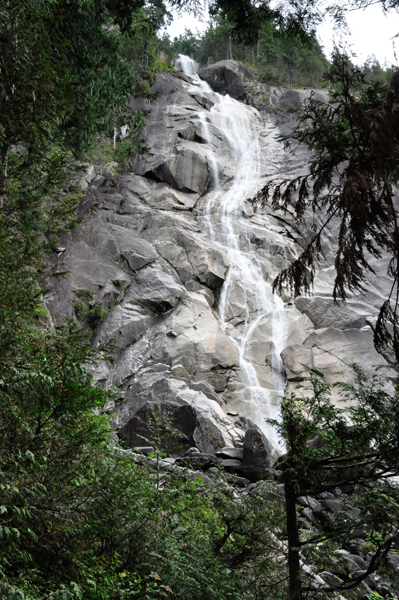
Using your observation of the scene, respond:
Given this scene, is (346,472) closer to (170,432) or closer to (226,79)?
(170,432)

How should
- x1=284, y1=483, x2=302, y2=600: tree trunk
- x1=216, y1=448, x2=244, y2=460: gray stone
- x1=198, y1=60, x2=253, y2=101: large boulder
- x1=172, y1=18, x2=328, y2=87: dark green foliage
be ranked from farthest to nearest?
x1=172, y1=18, x2=328, y2=87: dark green foliage, x1=198, y1=60, x2=253, y2=101: large boulder, x1=216, y1=448, x2=244, y2=460: gray stone, x1=284, y1=483, x2=302, y2=600: tree trunk

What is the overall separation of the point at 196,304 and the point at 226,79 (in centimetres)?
3133

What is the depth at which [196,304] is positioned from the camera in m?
19.0

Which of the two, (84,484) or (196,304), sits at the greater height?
(84,484)

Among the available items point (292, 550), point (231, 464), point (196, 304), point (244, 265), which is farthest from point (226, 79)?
point (292, 550)

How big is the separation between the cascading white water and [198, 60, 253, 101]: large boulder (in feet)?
11.7

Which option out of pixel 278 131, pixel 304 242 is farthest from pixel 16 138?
pixel 278 131

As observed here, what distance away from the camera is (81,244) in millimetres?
20156

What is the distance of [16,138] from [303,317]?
1630cm

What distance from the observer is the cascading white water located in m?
16.2

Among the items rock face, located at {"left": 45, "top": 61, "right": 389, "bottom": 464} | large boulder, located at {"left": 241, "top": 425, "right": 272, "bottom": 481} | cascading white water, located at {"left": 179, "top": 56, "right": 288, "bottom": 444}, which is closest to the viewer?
large boulder, located at {"left": 241, "top": 425, "right": 272, "bottom": 481}

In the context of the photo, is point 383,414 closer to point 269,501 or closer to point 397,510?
point 397,510

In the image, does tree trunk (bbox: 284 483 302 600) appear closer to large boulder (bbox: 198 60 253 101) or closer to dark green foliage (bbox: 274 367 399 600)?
dark green foliage (bbox: 274 367 399 600)

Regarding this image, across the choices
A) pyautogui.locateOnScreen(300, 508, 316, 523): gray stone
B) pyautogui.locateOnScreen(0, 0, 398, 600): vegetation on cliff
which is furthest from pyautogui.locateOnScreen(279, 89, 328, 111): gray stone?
pyautogui.locateOnScreen(300, 508, 316, 523): gray stone
